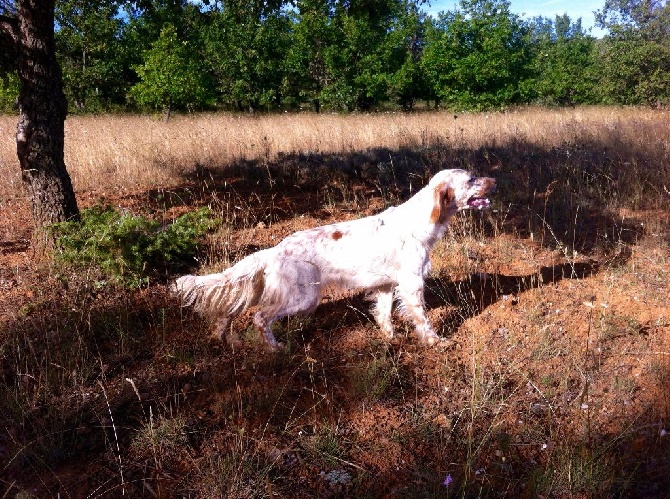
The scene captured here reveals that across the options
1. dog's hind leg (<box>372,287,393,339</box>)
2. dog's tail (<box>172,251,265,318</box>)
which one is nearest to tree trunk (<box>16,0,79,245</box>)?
dog's tail (<box>172,251,265,318</box>)

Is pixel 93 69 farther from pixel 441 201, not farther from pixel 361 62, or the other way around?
pixel 441 201

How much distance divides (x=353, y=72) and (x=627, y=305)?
2518 cm

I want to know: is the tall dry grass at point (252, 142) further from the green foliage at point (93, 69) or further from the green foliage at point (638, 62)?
the green foliage at point (93, 69)

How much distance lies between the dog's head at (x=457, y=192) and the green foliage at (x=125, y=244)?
2053 millimetres

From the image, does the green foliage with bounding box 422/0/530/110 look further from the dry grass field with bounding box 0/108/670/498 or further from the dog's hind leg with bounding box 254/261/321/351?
the dog's hind leg with bounding box 254/261/321/351

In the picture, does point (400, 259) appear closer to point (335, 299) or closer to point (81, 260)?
point (335, 299)

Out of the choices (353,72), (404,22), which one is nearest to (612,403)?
(353,72)

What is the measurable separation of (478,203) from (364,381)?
61.9 inches

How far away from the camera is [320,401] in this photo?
277cm

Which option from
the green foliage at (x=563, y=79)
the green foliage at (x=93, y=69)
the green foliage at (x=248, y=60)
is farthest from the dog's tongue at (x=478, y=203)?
the green foliage at (x=563, y=79)

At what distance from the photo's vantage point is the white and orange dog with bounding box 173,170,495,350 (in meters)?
3.46

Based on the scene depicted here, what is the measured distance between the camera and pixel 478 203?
3572mm

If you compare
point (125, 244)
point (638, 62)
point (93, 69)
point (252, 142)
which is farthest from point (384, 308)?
point (93, 69)

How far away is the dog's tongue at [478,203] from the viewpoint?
3.55 meters
